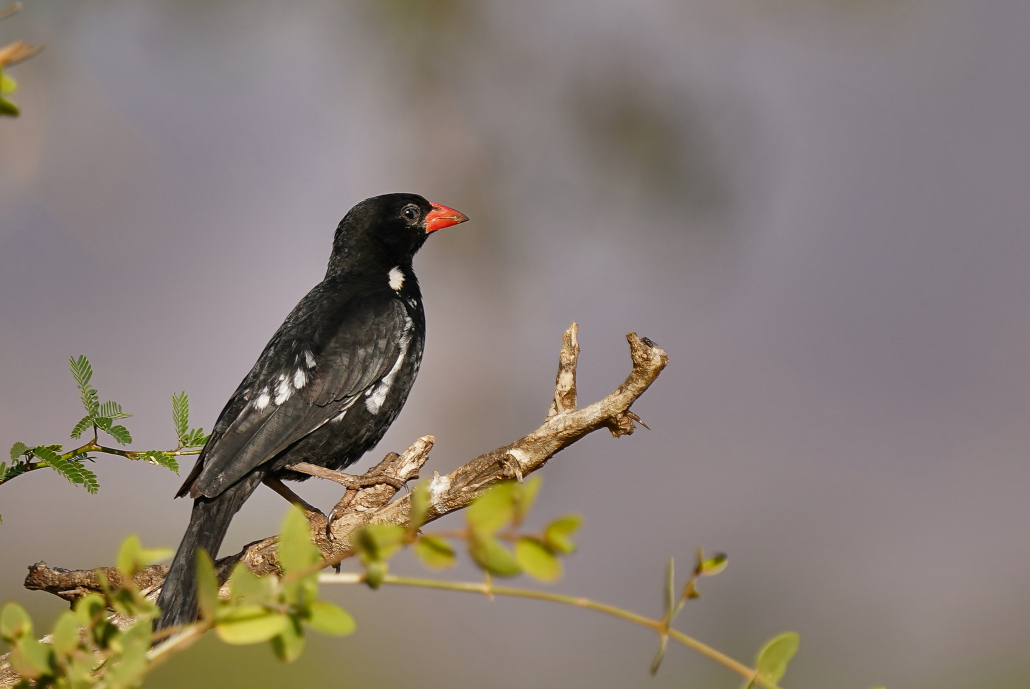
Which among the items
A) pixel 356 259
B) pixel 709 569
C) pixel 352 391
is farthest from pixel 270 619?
pixel 356 259

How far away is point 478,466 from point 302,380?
118cm

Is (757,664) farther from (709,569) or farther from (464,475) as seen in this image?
(464,475)

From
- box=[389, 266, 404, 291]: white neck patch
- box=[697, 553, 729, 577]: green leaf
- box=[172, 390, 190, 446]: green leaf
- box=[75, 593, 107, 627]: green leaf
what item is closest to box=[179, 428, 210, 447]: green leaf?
box=[172, 390, 190, 446]: green leaf

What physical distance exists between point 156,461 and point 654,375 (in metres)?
1.62

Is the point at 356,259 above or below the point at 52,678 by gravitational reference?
above

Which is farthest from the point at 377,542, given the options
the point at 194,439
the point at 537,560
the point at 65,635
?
the point at 194,439

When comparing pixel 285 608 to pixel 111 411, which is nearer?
pixel 285 608

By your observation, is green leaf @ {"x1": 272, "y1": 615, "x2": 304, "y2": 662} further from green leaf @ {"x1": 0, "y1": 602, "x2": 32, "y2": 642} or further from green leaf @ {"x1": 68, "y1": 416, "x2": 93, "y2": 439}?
green leaf @ {"x1": 68, "y1": 416, "x2": 93, "y2": 439}

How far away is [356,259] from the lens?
15.1ft

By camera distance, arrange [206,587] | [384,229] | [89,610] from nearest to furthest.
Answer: [206,587] < [89,610] < [384,229]

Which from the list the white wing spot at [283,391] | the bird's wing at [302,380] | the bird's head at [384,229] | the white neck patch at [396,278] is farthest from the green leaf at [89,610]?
the bird's head at [384,229]

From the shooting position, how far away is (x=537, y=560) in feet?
3.03

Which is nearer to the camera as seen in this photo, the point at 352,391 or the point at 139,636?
the point at 139,636

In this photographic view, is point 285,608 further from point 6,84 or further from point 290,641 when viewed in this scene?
point 6,84
